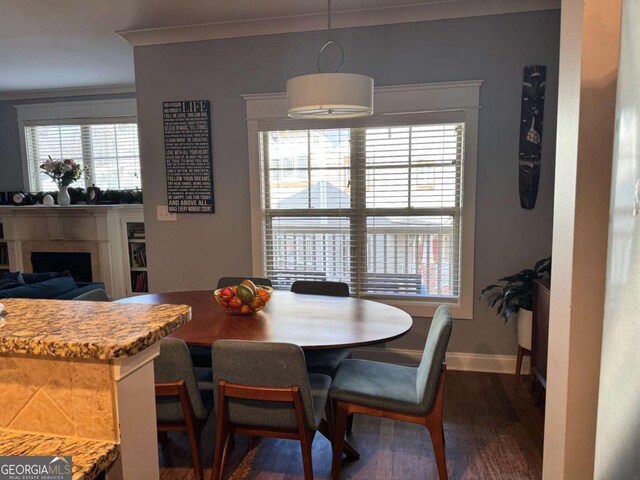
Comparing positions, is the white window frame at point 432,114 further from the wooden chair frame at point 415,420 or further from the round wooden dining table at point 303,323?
the wooden chair frame at point 415,420

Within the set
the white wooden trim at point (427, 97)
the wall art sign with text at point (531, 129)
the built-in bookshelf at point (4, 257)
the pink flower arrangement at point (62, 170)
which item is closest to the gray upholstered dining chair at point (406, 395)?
the wall art sign with text at point (531, 129)

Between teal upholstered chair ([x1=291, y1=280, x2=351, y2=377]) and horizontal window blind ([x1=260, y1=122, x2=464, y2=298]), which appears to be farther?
horizontal window blind ([x1=260, y1=122, x2=464, y2=298])

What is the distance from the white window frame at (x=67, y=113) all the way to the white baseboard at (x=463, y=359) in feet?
13.0

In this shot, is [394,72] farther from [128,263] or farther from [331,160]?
[128,263]

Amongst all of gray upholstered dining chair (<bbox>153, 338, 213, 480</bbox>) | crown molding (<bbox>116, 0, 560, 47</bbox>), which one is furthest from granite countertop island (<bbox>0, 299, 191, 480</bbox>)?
crown molding (<bbox>116, 0, 560, 47</bbox>)

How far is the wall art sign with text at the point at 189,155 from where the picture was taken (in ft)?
11.9

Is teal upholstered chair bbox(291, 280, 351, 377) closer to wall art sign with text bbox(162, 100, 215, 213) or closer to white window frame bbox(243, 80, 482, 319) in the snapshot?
white window frame bbox(243, 80, 482, 319)

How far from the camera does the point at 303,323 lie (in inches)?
90.0

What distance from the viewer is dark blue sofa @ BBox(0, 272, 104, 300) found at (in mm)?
3220

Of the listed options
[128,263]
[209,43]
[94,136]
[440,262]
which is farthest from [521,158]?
[94,136]

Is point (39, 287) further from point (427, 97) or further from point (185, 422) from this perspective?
point (427, 97)

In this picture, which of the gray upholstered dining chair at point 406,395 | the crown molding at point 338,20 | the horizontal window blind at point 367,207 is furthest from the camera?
the horizontal window blind at point 367,207

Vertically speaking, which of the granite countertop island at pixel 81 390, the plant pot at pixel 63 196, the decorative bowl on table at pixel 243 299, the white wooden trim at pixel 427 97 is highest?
the white wooden trim at pixel 427 97

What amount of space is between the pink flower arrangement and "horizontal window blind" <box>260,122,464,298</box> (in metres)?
2.97
